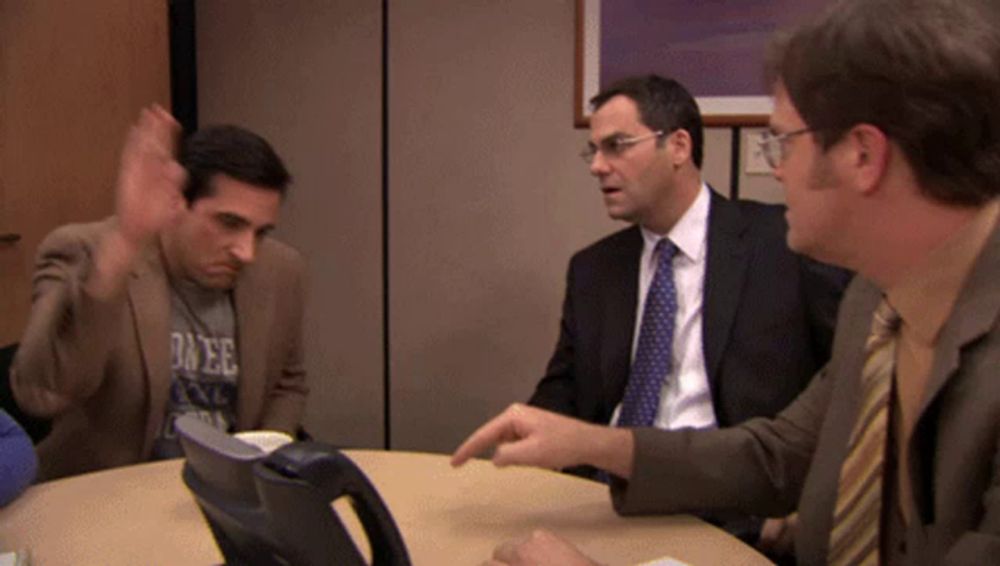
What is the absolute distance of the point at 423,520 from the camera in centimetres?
156

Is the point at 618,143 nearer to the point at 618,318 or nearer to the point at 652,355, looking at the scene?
the point at 618,318

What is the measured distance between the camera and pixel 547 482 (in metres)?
1.75

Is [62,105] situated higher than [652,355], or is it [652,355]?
[62,105]

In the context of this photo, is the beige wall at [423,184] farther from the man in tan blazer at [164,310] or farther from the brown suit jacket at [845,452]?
the brown suit jacket at [845,452]

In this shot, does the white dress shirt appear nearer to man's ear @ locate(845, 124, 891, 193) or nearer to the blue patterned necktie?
the blue patterned necktie

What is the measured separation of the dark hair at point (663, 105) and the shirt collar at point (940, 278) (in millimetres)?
1528

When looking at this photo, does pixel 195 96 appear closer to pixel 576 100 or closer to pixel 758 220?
pixel 576 100

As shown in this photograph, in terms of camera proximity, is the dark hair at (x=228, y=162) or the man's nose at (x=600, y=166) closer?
the dark hair at (x=228, y=162)

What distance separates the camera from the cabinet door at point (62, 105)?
3.03 m

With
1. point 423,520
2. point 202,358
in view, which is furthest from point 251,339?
point 423,520

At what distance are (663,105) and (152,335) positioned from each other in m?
1.45

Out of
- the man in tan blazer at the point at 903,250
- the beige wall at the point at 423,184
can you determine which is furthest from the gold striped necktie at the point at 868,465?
the beige wall at the point at 423,184

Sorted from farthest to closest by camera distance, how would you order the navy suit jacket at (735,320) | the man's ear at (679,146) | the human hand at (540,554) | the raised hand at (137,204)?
the man's ear at (679,146), the navy suit jacket at (735,320), the raised hand at (137,204), the human hand at (540,554)

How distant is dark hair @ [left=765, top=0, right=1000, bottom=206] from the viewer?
1.16 metres
